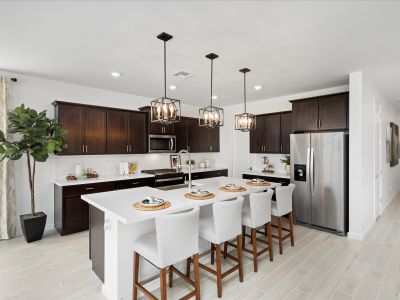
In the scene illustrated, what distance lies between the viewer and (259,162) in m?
6.04

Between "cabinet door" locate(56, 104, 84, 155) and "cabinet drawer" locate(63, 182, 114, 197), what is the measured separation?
0.67 m

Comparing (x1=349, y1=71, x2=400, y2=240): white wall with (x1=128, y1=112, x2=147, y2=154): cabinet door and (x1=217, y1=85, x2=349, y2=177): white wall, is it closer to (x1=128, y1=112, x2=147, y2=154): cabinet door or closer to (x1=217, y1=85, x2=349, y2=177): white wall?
(x1=217, y1=85, x2=349, y2=177): white wall

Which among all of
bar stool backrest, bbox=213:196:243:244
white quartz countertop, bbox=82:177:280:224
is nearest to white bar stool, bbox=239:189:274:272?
white quartz countertop, bbox=82:177:280:224

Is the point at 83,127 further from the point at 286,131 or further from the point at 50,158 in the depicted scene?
the point at 286,131

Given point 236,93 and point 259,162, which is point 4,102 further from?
point 259,162

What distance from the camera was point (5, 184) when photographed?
3697mm

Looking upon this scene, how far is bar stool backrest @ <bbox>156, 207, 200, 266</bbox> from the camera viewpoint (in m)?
1.87

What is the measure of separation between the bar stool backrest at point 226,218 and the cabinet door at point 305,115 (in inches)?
111

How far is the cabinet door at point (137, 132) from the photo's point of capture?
4963 millimetres

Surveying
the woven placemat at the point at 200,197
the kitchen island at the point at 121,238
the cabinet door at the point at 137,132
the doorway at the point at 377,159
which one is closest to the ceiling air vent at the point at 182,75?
the cabinet door at the point at 137,132

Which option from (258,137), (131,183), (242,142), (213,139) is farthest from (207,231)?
(213,139)

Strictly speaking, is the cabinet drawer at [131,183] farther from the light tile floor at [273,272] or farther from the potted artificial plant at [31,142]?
the potted artificial plant at [31,142]

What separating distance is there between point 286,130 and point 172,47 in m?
3.45

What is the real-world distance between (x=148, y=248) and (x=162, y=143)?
3634 millimetres
